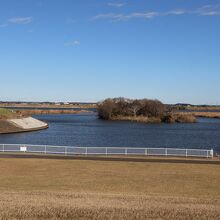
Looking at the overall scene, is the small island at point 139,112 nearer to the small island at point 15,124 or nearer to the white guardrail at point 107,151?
the small island at point 15,124

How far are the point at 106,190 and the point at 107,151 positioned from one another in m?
23.2

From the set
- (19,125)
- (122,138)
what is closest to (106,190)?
(122,138)

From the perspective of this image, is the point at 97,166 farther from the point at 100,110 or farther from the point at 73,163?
the point at 100,110

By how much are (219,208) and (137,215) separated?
3773 mm

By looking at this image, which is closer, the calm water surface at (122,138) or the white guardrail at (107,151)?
the white guardrail at (107,151)

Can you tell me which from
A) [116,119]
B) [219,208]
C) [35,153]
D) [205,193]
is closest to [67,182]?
[205,193]

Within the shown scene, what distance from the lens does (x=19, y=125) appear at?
11256cm

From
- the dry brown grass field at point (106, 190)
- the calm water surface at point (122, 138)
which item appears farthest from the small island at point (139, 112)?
the dry brown grass field at point (106, 190)

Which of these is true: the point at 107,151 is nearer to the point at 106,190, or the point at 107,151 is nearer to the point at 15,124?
the point at 106,190

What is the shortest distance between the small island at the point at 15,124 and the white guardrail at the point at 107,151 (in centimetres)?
5441

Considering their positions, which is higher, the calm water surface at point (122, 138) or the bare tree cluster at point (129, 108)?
the bare tree cluster at point (129, 108)

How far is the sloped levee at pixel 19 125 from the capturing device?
343ft

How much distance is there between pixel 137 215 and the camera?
46.9 feet

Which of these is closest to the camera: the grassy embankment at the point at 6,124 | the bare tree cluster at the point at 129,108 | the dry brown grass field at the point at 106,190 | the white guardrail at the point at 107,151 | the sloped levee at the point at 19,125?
the dry brown grass field at the point at 106,190
